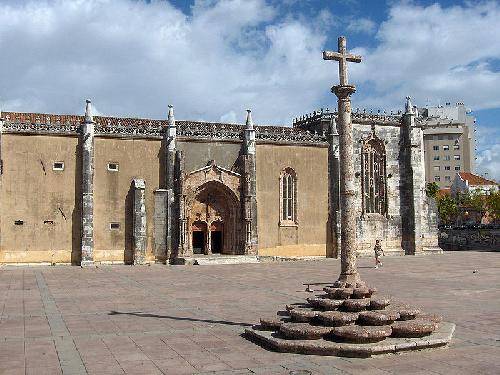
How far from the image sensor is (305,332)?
10273mm

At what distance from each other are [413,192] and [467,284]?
21721 mm

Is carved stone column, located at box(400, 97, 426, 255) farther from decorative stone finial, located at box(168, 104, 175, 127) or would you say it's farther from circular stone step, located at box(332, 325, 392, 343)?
circular stone step, located at box(332, 325, 392, 343)

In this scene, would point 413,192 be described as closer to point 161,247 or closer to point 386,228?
point 386,228

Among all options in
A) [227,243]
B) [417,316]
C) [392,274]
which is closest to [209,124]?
[227,243]

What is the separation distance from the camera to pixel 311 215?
1513 inches

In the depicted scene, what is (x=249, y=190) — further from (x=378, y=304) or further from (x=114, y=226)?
(x=378, y=304)

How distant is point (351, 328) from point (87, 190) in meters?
25.1

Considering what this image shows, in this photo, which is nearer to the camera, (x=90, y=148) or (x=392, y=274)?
(x=392, y=274)

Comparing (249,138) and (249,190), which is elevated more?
(249,138)

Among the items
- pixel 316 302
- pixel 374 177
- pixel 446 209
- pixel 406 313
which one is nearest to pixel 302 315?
pixel 316 302

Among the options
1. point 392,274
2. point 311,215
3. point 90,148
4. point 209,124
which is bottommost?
point 392,274

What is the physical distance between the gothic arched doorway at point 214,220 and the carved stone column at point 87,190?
644 cm

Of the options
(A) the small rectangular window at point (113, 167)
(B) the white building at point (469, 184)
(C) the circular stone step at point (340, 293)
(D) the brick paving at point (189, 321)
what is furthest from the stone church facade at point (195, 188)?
(B) the white building at point (469, 184)

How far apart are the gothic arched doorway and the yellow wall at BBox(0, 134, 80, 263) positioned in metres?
7.72
